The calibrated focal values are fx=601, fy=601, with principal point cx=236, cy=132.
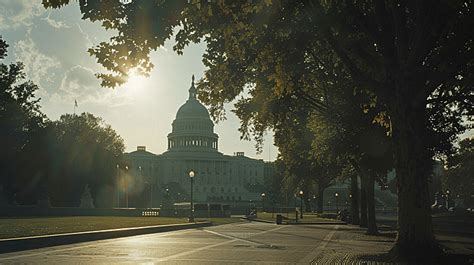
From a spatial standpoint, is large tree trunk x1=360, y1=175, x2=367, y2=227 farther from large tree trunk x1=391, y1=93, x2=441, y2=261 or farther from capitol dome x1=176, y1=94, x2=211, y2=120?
capitol dome x1=176, y1=94, x2=211, y2=120

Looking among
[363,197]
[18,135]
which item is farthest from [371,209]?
[18,135]

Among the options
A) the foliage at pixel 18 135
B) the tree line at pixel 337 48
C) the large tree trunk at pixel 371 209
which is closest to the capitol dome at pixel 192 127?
the foliage at pixel 18 135

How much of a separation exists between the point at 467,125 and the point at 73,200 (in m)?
56.2

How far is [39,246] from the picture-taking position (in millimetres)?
21734

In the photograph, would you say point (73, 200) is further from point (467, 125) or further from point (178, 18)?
point (178, 18)

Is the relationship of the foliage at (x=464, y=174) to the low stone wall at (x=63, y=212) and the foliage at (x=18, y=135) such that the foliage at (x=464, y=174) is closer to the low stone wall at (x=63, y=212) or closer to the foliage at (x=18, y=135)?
the low stone wall at (x=63, y=212)

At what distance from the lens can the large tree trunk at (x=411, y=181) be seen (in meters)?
17.4

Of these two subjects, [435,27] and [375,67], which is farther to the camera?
[375,67]

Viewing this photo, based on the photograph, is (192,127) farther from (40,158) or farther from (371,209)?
(371,209)

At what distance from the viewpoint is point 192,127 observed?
628ft

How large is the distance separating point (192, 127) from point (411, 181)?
6884 inches

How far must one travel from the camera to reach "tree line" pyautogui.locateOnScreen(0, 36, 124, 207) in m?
65.6

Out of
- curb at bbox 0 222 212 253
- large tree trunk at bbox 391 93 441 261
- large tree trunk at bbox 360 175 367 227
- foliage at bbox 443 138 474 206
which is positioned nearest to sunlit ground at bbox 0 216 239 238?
curb at bbox 0 222 212 253

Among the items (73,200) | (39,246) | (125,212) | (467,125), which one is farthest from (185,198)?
(39,246)
